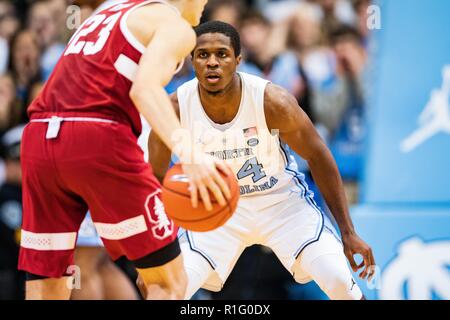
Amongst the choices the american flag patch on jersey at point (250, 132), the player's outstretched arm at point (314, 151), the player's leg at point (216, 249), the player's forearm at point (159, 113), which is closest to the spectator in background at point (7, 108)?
the player's leg at point (216, 249)

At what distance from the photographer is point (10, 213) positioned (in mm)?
7312

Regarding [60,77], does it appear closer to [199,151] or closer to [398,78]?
[199,151]

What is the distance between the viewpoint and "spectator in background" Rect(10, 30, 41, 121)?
7418 millimetres

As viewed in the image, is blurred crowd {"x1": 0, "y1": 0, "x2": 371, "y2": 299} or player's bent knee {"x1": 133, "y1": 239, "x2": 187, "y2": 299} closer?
player's bent knee {"x1": 133, "y1": 239, "x2": 187, "y2": 299}

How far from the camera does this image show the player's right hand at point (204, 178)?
3.35m

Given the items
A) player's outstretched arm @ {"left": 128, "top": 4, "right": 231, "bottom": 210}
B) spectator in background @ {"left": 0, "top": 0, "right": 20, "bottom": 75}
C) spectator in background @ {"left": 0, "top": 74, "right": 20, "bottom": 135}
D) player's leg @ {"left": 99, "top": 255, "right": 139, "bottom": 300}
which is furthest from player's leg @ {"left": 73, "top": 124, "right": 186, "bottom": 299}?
spectator in background @ {"left": 0, "top": 0, "right": 20, "bottom": 75}

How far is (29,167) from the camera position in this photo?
3.79 meters

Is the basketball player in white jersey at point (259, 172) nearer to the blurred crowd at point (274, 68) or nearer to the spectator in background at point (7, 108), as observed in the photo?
the blurred crowd at point (274, 68)

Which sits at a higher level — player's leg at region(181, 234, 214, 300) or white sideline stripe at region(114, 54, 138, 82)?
white sideline stripe at region(114, 54, 138, 82)

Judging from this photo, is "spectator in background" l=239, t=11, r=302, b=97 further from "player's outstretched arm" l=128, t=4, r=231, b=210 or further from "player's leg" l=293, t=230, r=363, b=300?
"player's outstretched arm" l=128, t=4, r=231, b=210

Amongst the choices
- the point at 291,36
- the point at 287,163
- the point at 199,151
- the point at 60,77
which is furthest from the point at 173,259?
the point at 291,36

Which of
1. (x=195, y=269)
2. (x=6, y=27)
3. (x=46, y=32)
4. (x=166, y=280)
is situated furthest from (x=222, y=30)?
(x=6, y=27)

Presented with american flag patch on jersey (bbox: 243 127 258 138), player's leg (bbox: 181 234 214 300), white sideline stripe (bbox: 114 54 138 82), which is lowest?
player's leg (bbox: 181 234 214 300)

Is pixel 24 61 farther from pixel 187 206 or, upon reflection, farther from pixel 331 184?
pixel 187 206
